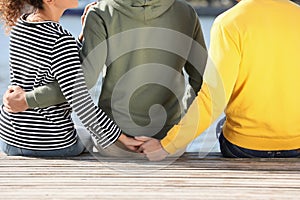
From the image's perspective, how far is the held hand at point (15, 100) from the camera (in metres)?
2.03

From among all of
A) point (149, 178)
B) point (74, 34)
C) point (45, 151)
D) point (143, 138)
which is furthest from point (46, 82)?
point (74, 34)

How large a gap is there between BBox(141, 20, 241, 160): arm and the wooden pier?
0.31 feet

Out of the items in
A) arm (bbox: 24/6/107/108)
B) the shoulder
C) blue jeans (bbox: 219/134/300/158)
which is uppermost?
the shoulder

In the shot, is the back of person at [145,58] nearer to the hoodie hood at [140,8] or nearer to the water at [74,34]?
the hoodie hood at [140,8]

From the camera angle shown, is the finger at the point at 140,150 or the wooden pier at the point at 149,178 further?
the finger at the point at 140,150

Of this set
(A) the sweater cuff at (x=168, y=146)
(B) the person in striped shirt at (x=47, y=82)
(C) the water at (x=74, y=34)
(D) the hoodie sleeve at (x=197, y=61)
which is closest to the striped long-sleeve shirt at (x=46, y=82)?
(B) the person in striped shirt at (x=47, y=82)

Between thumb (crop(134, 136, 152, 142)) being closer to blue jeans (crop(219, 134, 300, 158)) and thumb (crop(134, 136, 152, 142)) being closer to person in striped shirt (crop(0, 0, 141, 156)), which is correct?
person in striped shirt (crop(0, 0, 141, 156))

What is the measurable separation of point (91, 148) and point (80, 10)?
42.5ft

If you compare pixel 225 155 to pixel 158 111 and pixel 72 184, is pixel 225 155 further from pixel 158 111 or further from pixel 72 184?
pixel 72 184

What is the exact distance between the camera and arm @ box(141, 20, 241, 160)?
193cm

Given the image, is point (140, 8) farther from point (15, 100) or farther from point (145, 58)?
point (15, 100)

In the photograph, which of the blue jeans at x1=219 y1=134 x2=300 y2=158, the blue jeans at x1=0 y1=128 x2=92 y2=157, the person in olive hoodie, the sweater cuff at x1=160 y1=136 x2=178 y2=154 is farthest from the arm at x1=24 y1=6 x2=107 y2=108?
the blue jeans at x1=219 y1=134 x2=300 y2=158

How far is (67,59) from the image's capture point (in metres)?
2.00

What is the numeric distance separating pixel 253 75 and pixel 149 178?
43 centimetres
